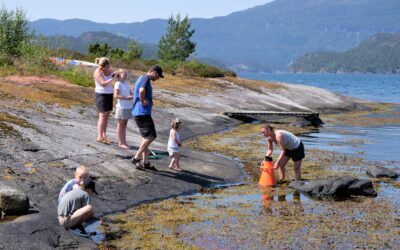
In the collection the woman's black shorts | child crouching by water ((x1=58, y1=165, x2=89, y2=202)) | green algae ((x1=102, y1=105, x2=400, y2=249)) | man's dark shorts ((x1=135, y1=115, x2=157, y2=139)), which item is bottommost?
green algae ((x1=102, y1=105, x2=400, y2=249))

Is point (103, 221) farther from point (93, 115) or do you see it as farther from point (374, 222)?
point (93, 115)

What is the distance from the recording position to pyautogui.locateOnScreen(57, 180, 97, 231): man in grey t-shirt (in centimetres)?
1145

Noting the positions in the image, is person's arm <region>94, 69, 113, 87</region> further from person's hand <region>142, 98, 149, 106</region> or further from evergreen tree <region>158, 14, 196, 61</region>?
evergreen tree <region>158, 14, 196, 61</region>

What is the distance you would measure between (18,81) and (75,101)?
3.21 metres

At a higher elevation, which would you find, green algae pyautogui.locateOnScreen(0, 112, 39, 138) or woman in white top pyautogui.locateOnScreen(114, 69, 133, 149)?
woman in white top pyautogui.locateOnScreen(114, 69, 133, 149)

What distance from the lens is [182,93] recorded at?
133ft

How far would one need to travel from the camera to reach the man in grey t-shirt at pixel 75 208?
1145 cm

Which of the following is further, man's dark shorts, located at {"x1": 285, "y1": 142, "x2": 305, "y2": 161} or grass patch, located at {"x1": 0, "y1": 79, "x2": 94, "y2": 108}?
grass patch, located at {"x1": 0, "y1": 79, "x2": 94, "y2": 108}

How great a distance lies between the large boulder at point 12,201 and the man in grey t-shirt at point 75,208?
73 centimetres

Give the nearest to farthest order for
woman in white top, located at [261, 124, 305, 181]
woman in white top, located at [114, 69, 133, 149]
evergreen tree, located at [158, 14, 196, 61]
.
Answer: woman in white top, located at [261, 124, 305, 181]
woman in white top, located at [114, 69, 133, 149]
evergreen tree, located at [158, 14, 196, 61]

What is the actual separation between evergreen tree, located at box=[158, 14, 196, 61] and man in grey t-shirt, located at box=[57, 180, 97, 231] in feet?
246

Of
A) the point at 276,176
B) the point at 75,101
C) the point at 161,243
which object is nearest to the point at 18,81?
the point at 75,101

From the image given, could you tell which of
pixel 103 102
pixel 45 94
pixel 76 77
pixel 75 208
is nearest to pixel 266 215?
pixel 75 208

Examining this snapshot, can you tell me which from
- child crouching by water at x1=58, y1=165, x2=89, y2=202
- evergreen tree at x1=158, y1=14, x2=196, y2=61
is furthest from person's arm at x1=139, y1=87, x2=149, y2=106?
evergreen tree at x1=158, y1=14, x2=196, y2=61
